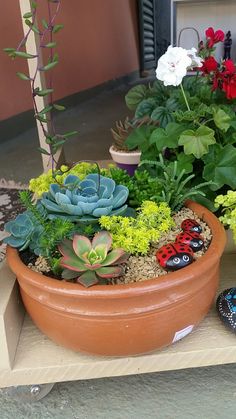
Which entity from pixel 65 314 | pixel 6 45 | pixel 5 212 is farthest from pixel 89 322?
pixel 6 45

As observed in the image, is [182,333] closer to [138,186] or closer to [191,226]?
[191,226]

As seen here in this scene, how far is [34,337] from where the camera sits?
797 mm

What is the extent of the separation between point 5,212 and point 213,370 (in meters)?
1.13

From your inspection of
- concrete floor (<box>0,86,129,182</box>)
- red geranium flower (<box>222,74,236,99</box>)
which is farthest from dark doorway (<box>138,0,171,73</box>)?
red geranium flower (<box>222,74,236,99</box>)

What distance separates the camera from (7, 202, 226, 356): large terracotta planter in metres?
0.67

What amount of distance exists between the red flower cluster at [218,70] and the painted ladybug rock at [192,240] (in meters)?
0.41

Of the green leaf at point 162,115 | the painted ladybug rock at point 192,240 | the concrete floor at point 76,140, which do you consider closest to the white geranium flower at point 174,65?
the green leaf at point 162,115

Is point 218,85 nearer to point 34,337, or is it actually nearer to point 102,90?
point 34,337

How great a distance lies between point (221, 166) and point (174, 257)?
0.34 m

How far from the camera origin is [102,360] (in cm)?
74

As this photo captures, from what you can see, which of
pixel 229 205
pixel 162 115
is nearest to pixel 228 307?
pixel 229 205

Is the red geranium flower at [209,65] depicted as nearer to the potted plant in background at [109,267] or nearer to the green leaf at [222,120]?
the green leaf at [222,120]

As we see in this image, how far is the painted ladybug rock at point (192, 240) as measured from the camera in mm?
764

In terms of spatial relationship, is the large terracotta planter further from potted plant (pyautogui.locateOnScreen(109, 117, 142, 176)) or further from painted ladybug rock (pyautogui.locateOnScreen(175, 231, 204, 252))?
potted plant (pyautogui.locateOnScreen(109, 117, 142, 176))
